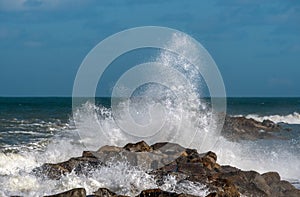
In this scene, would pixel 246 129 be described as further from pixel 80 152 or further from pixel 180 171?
pixel 180 171

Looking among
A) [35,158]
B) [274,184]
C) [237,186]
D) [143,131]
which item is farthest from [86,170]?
[143,131]

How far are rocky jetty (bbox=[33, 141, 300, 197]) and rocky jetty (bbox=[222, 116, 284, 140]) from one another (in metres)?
13.6

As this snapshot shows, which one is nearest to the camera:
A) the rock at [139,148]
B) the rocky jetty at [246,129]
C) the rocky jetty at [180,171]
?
the rocky jetty at [180,171]

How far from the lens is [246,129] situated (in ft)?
114

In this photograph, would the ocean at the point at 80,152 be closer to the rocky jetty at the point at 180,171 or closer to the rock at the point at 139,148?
the rocky jetty at the point at 180,171

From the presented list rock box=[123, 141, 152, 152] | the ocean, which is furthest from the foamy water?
rock box=[123, 141, 152, 152]

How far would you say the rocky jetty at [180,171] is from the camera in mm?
12419

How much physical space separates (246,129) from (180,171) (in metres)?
20.9

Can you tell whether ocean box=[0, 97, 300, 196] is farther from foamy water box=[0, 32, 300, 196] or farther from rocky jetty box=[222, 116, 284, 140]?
rocky jetty box=[222, 116, 284, 140]

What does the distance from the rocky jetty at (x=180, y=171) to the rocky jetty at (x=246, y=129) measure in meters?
13.6

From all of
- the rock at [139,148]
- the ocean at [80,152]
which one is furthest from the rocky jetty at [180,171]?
the ocean at [80,152]

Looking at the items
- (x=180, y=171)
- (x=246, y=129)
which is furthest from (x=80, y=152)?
(x=246, y=129)

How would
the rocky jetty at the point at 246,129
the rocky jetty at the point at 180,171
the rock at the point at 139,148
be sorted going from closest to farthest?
1. the rocky jetty at the point at 180,171
2. the rock at the point at 139,148
3. the rocky jetty at the point at 246,129

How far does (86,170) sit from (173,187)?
2.50 meters
